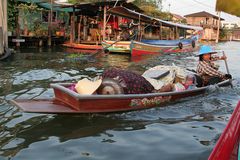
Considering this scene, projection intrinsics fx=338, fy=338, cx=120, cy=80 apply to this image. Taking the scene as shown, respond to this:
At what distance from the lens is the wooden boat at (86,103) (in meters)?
5.86

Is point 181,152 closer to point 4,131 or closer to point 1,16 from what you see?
point 4,131

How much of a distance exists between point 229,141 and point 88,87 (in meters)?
4.27

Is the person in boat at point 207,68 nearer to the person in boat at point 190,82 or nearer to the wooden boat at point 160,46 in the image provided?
the person in boat at point 190,82

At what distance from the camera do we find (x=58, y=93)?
638 centimetres

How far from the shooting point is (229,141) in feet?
6.86

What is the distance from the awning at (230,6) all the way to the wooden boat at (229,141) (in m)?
0.72

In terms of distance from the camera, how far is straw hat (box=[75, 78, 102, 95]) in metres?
6.09

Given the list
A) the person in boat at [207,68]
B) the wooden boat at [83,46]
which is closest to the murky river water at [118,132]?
the person in boat at [207,68]

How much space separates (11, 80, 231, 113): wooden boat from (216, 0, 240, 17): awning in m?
4.41

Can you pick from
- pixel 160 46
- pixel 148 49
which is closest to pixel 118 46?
pixel 148 49

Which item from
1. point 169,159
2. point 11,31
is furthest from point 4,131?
point 11,31

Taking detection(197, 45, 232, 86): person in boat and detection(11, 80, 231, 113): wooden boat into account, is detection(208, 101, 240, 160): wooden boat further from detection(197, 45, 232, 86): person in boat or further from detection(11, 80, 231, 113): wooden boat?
detection(197, 45, 232, 86): person in boat

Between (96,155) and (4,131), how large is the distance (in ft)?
5.92

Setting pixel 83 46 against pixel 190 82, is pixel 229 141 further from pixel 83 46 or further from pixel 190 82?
pixel 83 46
